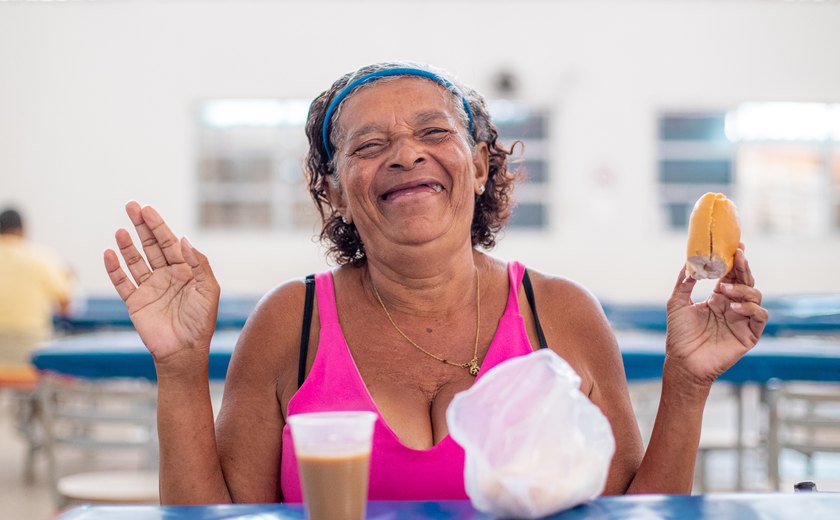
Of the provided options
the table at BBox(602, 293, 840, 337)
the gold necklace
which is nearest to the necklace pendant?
the gold necklace

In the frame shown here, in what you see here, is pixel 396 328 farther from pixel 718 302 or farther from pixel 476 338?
pixel 718 302

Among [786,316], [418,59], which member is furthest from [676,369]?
[418,59]

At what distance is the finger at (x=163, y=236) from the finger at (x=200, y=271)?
0.01 meters

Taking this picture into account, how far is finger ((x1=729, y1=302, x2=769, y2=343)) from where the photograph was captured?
4.16ft

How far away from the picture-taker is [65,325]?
18.1ft

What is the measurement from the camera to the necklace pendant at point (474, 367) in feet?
4.91

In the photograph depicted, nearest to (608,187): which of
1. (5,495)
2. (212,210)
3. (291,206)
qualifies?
(291,206)

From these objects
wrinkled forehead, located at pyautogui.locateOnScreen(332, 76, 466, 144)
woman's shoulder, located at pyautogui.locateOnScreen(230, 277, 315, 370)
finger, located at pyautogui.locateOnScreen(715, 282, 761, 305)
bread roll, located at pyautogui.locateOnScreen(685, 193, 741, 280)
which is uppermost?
wrinkled forehead, located at pyautogui.locateOnScreen(332, 76, 466, 144)

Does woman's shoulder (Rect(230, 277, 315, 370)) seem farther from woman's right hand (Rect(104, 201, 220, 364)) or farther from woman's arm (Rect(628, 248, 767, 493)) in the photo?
woman's arm (Rect(628, 248, 767, 493))

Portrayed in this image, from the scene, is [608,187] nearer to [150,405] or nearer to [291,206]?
[291,206]

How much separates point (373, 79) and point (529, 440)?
0.85 m

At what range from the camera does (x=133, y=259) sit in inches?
53.3

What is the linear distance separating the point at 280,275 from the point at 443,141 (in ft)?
24.5

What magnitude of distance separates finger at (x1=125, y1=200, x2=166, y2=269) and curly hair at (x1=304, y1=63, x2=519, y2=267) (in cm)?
43
